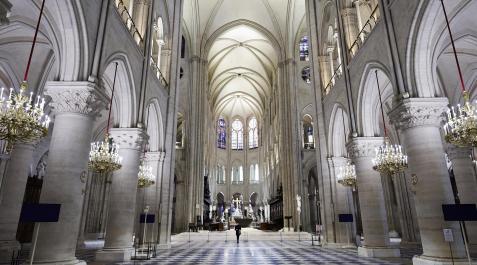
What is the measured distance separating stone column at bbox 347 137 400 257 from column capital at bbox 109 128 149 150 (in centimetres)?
805

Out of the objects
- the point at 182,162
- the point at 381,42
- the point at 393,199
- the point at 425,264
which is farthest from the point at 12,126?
the point at 393,199

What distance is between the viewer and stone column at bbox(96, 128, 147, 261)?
32.2 ft

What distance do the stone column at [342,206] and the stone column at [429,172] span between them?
246 inches

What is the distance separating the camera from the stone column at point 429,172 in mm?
7293

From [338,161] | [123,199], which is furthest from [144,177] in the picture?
[338,161]

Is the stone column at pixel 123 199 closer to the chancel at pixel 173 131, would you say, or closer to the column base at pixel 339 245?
the chancel at pixel 173 131

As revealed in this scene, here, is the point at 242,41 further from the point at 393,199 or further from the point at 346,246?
the point at 346,246

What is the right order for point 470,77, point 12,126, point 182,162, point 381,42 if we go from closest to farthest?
1. point 12,126
2. point 381,42
3. point 470,77
4. point 182,162

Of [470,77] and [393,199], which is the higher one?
[470,77]

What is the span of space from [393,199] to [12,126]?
22.8 meters

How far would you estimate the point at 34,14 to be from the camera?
999 cm

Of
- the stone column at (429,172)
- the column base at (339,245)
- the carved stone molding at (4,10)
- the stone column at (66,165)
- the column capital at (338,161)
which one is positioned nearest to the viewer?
the carved stone molding at (4,10)

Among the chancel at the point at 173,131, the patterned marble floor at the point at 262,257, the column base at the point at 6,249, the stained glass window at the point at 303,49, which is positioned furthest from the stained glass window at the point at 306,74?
the column base at the point at 6,249

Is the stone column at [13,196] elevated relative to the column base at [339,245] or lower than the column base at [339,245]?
elevated
